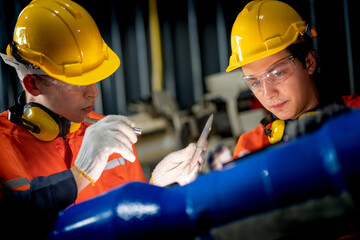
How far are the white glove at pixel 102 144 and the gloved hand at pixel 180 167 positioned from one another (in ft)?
0.81

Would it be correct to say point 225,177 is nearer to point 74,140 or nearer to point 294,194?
point 294,194

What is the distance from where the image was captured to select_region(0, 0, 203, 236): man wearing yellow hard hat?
54.9 inches

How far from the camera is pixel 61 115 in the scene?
1.63 metres

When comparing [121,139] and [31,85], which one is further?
[31,85]

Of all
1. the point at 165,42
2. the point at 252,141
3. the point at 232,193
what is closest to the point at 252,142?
the point at 252,141

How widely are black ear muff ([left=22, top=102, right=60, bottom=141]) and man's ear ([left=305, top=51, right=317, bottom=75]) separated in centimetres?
137

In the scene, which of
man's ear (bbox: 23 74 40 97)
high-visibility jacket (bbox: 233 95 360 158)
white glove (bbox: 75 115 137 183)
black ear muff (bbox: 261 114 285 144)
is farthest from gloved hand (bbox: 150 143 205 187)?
man's ear (bbox: 23 74 40 97)

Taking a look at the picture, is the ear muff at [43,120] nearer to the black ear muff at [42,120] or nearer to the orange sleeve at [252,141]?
the black ear muff at [42,120]

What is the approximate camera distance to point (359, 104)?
155 centimetres

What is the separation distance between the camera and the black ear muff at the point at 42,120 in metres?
1.51

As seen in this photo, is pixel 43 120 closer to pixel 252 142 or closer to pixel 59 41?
pixel 59 41

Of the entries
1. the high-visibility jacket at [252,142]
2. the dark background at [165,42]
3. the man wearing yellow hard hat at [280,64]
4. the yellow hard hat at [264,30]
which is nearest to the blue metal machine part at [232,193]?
the man wearing yellow hard hat at [280,64]

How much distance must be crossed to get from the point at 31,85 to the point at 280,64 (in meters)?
1.29

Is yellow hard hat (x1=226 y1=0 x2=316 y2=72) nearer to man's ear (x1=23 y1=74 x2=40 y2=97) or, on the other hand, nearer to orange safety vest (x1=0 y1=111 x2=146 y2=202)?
orange safety vest (x1=0 y1=111 x2=146 y2=202)
